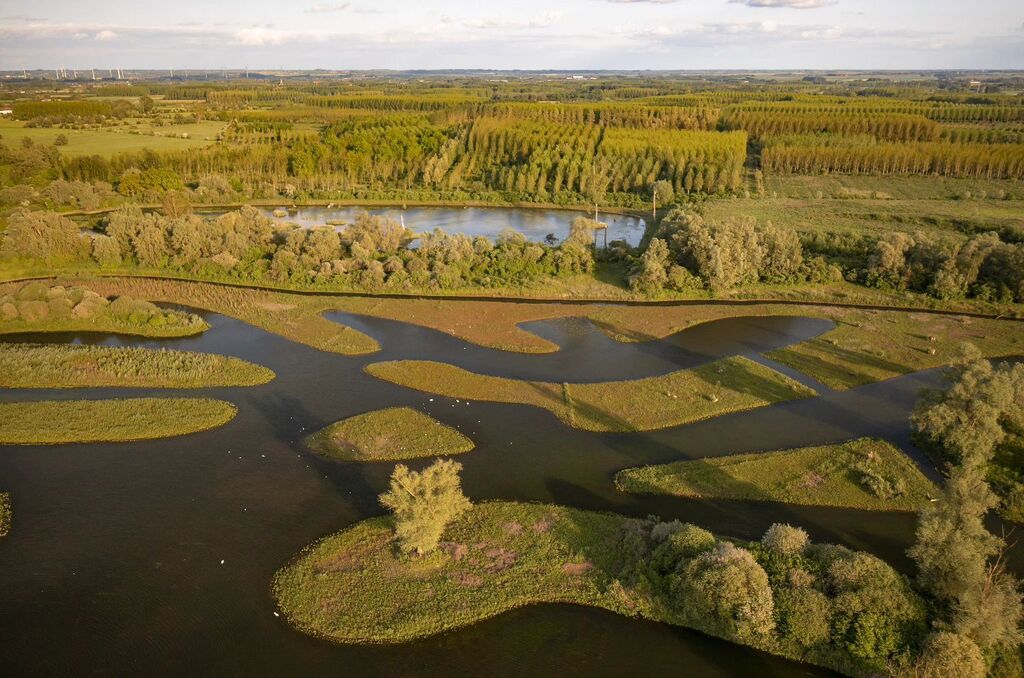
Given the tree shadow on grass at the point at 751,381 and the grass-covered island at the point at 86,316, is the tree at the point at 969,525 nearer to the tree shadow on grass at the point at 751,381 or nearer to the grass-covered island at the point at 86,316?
the tree shadow on grass at the point at 751,381

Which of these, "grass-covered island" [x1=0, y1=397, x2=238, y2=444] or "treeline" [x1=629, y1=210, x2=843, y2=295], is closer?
"grass-covered island" [x1=0, y1=397, x2=238, y2=444]

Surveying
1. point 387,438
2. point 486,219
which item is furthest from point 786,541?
point 486,219

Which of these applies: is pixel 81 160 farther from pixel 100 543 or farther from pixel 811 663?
pixel 811 663

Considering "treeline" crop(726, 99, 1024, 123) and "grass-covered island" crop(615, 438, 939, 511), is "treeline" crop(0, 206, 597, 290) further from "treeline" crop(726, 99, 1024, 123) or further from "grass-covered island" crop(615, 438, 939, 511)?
"treeline" crop(726, 99, 1024, 123)

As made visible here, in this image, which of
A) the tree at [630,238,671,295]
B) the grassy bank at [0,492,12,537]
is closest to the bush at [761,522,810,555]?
the grassy bank at [0,492,12,537]

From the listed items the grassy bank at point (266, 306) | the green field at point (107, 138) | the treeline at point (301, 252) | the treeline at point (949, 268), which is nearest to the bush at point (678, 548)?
the grassy bank at point (266, 306)

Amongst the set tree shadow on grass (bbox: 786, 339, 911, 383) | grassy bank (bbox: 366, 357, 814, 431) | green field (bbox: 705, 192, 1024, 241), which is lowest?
grassy bank (bbox: 366, 357, 814, 431)
